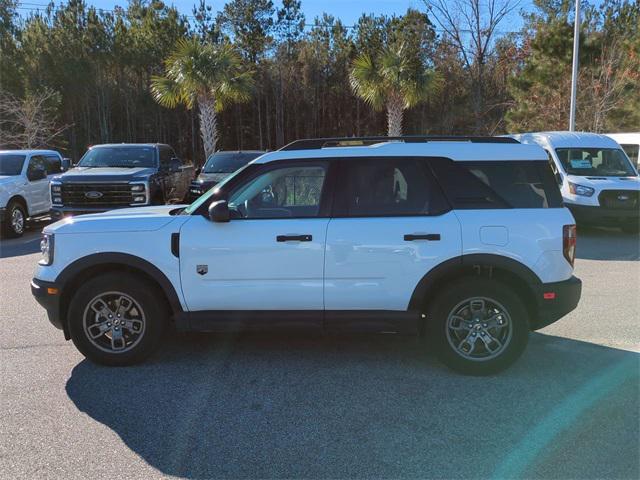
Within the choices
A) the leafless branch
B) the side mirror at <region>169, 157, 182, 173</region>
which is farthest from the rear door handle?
the leafless branch

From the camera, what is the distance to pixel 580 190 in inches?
445

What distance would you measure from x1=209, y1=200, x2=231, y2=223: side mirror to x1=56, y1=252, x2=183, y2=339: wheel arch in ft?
2.15

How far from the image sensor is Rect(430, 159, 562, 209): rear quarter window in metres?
4.50

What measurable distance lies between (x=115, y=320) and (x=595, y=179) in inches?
402

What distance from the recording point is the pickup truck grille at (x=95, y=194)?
11.6 meters

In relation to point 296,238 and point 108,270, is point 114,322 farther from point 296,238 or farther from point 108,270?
point 296,238

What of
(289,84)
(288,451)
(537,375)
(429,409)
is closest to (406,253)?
(429,409)

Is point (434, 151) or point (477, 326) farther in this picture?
point (434, 151)

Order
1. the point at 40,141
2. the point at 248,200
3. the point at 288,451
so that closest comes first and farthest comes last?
the point at 288,451, the point at 248,200, the point at 40,141

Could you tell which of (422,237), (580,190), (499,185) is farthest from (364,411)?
(580,190)

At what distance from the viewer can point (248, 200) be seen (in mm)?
4691

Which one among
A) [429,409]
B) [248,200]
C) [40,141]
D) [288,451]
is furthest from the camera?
[40,141]

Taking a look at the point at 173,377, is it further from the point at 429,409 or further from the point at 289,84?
the point at 289,84

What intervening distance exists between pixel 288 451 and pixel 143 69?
29.9 meters
